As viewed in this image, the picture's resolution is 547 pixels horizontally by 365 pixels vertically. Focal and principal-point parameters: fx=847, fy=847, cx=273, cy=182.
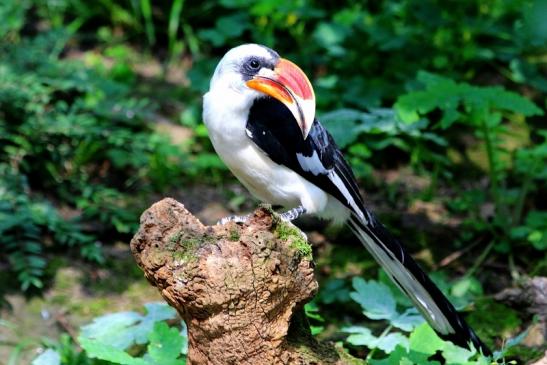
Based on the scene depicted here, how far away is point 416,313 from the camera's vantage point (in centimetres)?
348

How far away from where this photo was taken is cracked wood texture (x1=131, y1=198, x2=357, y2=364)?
2533mm

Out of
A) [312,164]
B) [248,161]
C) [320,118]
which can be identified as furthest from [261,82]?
[320,118]

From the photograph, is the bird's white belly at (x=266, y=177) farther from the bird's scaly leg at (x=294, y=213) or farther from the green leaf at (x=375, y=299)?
the green leaf at (x=375, y=299)

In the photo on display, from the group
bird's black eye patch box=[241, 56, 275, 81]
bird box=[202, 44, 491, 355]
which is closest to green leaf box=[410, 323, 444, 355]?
bird box=[202, 44, 491, 355]

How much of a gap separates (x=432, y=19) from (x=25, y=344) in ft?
10.5

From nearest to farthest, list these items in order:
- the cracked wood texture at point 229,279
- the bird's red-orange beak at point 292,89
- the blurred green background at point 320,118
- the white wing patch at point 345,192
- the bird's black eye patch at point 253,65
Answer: the cracked wood texture at point 229,279
the bird's red-orange beak at point 292,89
the bird's black eye patch at point 253,65
the white wing patch at point 345,192
the blurred green background at point 320,118

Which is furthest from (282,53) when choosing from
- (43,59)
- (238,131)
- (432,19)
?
(238,131)

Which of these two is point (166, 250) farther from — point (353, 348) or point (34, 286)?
point (34, 286)

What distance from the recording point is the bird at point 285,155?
10.4 ft

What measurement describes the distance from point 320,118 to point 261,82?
138 cm

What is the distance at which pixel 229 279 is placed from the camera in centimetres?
252

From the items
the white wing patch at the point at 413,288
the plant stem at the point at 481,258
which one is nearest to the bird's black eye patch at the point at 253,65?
the white wing patch at the point at 413,288

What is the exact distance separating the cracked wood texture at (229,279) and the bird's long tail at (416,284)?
0.73 meters

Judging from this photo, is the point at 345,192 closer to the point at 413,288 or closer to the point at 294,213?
the point at 294,213
